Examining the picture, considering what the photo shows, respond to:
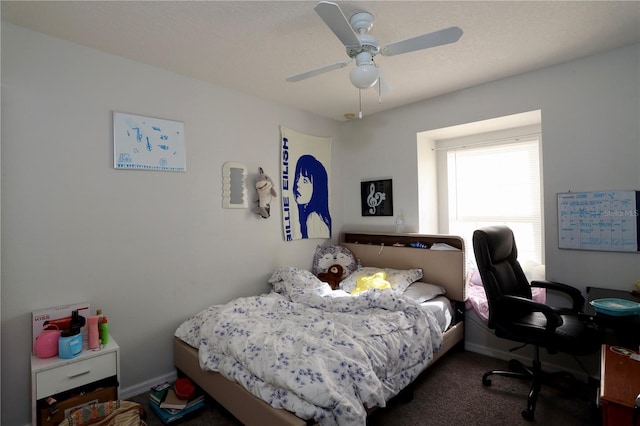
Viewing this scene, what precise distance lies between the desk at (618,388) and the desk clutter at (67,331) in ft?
8.49

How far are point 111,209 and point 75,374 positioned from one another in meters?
1.06

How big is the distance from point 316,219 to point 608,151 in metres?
2.64

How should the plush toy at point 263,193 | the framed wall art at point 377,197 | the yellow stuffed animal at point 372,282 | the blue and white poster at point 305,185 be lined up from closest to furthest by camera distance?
the yellow stuffed animal at point 372,282 < the plush toy at point 263,193 < the blue and white poster at point 305,185 < the framed wall art at point 377,197

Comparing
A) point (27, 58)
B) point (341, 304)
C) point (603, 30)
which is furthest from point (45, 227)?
point (603, 30)

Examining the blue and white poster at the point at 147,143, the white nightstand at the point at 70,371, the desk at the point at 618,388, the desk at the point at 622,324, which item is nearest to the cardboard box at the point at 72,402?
the white nightstand at the point at 70,371

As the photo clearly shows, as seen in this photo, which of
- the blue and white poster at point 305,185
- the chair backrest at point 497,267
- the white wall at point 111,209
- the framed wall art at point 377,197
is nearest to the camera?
the white wall at point 111,209

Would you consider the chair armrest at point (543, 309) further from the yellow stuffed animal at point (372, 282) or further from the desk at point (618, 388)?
the yellow stuffed animal at point (372, 282)

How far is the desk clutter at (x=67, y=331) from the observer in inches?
73.7

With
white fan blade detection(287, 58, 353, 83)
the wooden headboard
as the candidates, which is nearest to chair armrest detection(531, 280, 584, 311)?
the wooden headboard

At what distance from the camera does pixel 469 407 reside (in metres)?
2.16

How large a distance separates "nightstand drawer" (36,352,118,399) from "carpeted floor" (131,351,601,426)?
47 centimetres

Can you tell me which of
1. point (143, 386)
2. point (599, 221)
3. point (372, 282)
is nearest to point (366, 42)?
point (372, 282)

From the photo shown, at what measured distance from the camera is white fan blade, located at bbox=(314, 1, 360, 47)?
4.55 feet

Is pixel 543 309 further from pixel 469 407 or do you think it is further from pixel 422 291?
pixel 422 291
